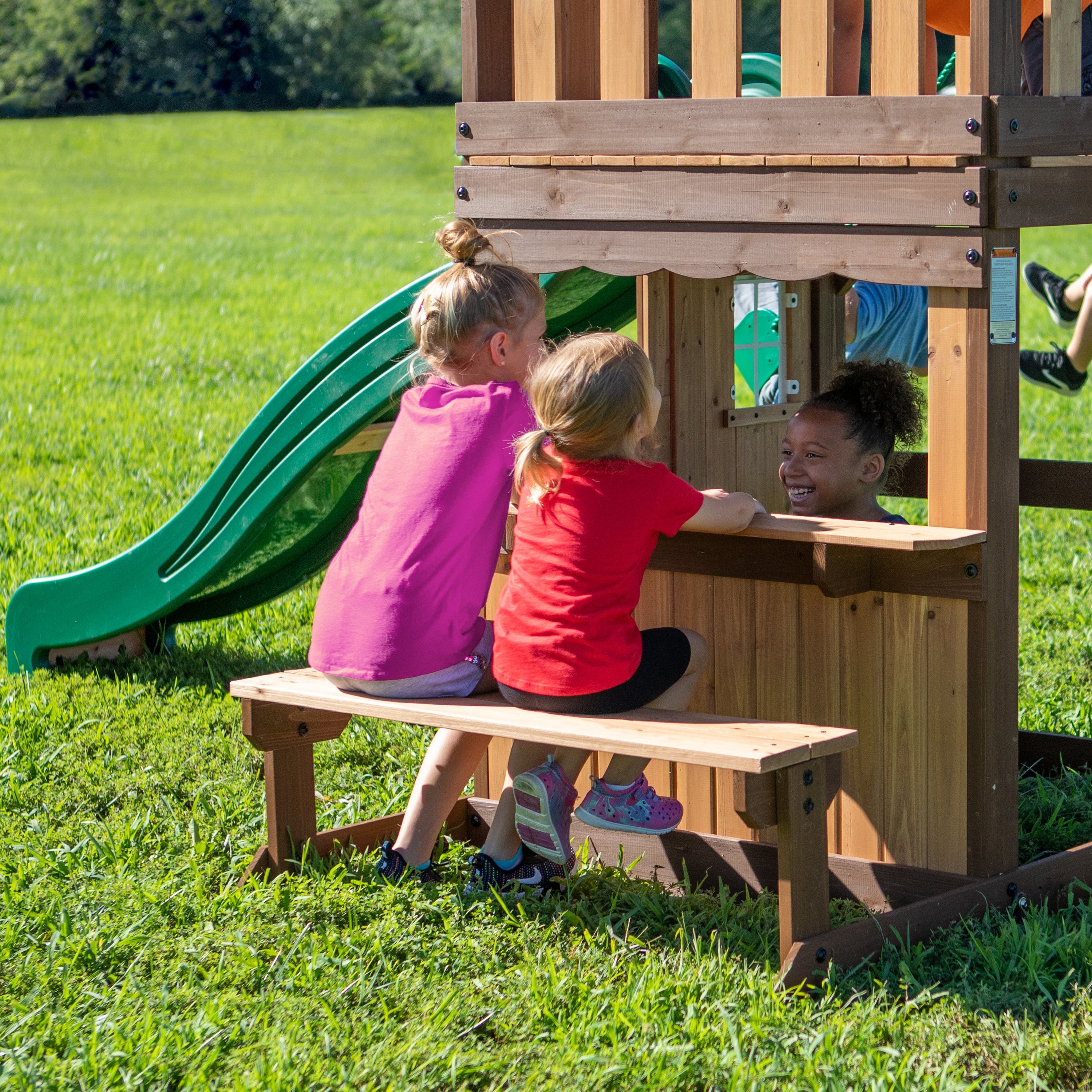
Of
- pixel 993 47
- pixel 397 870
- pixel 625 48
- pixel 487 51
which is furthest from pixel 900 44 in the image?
pixel 397 870

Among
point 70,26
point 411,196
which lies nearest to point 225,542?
point 411,196

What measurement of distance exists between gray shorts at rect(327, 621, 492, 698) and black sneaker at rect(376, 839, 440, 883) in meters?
0.44

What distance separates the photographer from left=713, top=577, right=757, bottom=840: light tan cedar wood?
396 cm

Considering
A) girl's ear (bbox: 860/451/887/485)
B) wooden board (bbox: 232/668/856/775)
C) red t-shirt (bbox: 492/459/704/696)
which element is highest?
girl's ear (bbox: 860/451/887/485)

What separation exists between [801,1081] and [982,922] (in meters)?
0.85

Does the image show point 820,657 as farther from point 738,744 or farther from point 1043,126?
point 1043,126

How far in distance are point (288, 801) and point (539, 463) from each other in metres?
1.14

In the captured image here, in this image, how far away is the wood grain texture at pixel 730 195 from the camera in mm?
3441

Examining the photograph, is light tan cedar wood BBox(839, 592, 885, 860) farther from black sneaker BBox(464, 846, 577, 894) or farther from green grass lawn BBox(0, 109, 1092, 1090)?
black sneaker BBox(464, 846, 577, 894)

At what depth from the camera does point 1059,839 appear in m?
4.21

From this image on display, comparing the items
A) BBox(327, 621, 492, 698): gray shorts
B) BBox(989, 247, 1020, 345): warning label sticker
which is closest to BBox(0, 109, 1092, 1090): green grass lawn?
BBox(327, 621, 492, 698): gray shorts

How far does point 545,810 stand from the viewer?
3641 mm

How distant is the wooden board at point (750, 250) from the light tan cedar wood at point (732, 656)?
2.52 ft

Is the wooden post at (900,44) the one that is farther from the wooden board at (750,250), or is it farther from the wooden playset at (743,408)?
the wooden board at (750,250)
